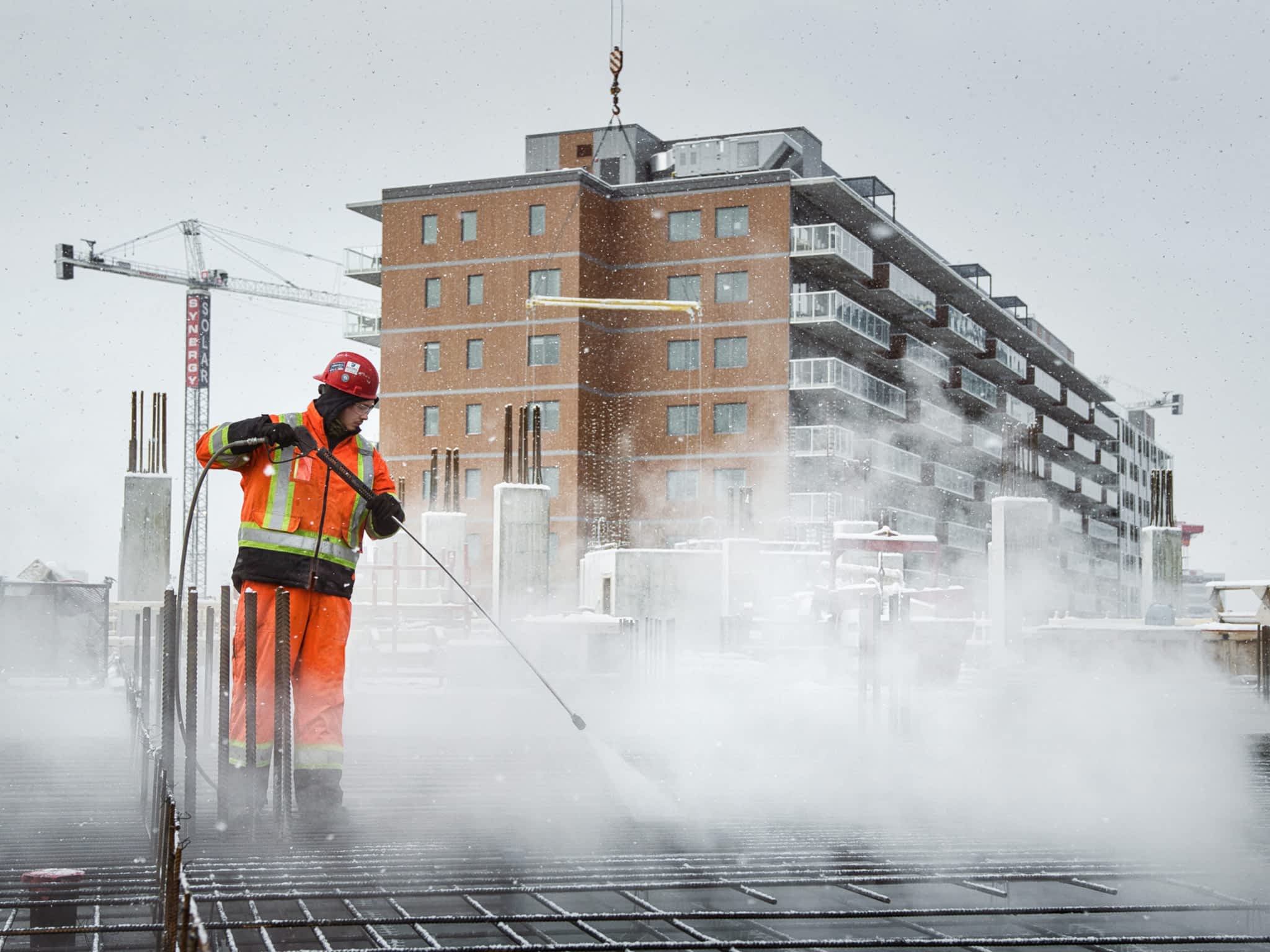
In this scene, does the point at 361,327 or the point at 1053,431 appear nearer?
the point at 361,327

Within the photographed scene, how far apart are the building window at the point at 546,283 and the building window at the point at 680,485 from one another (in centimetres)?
735

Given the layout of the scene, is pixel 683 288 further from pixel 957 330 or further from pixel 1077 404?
pixel 1077 404

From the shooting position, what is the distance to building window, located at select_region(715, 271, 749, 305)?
49688 millimetres

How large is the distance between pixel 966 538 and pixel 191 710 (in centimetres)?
6176

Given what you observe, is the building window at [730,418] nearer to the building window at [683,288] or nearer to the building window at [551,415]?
the building window at [683,288]

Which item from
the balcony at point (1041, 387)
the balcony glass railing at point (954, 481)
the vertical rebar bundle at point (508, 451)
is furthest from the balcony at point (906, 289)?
the vertical rebar bundle at point (508, 451)

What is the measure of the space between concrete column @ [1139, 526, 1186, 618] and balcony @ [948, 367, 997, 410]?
32.8 metres

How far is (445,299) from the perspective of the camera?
52.1m

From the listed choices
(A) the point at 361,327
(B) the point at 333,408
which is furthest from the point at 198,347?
(B) the point at 333,408

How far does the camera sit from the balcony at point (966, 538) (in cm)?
6334

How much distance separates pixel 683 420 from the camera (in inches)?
1984

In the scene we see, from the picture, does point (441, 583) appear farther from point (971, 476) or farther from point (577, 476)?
point (971, 476)

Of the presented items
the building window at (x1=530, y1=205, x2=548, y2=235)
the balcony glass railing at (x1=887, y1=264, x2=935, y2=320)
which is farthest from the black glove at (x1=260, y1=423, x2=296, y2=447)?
the balcony glass railing at (x1=887, y1=264, x2=935, y2=320)

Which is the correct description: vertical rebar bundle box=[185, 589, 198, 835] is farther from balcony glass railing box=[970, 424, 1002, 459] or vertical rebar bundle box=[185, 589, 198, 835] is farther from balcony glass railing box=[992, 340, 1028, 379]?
balcony glass railing box=[992, 340, 1028, 379]
